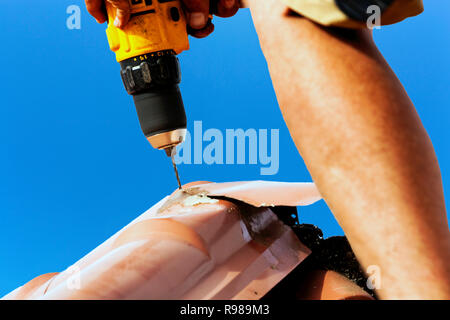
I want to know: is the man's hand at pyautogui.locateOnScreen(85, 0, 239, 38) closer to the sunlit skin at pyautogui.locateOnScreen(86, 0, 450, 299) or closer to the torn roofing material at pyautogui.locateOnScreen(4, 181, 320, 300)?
the torn roofing material at pyautogui.locateOnScreen(4, 181, 320, 300)

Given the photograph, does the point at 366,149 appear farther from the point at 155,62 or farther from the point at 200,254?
the point at 155,62

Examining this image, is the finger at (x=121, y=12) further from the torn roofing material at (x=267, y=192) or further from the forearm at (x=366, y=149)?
the forearm at (x=366, y=149)

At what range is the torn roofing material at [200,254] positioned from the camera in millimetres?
441

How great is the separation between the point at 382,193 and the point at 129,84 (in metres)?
0.64

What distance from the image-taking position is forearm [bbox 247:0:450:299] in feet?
1.09

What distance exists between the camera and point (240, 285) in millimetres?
479

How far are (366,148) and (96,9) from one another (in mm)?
668

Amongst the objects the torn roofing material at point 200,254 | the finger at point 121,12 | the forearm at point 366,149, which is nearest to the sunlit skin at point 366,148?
the forearm at point 366,149

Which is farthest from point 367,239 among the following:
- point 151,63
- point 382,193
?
point 151,63

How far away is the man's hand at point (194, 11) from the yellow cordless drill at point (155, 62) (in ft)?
0.05

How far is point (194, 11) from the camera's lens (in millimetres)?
904

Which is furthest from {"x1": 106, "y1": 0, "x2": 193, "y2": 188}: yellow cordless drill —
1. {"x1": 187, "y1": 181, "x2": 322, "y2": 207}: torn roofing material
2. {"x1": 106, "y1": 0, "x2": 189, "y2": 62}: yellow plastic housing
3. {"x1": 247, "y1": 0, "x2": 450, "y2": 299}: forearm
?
{"x1": 247, "y1": 0, "x2": 450, "y2": 299}: forearm

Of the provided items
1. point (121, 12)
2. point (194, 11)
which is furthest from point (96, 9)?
point (194, 11)
